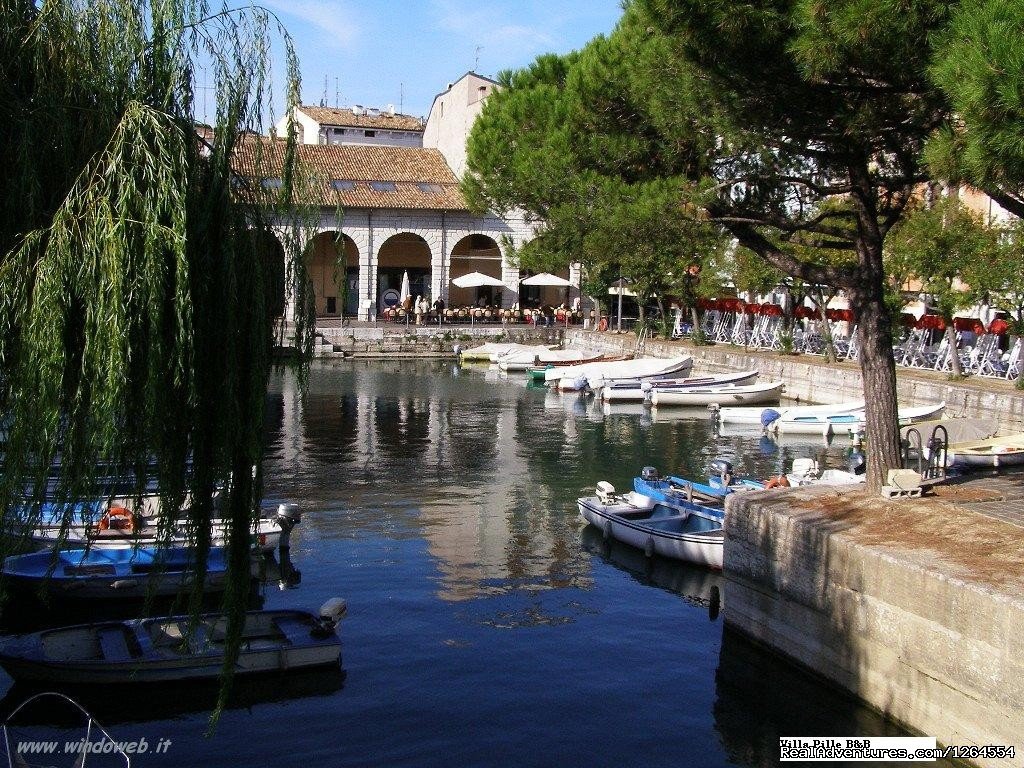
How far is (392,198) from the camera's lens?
167ft

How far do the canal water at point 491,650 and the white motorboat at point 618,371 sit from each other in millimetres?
11995

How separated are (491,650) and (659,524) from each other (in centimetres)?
459

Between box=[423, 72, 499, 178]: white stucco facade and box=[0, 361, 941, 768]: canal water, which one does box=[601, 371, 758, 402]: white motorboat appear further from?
box=[423, 72, 499, 178]: white stucco facade

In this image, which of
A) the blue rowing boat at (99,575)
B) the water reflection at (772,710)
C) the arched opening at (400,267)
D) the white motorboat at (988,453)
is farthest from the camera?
the arched opening at (400,267)

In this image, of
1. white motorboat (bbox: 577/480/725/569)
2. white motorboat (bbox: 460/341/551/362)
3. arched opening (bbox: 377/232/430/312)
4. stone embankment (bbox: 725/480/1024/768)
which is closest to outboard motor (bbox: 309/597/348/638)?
stone embankment (bbox: 725/480/1024/768)

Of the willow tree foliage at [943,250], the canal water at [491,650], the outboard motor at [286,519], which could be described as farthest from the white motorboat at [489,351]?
the outboard motor at [286,519]

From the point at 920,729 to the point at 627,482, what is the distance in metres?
11.8

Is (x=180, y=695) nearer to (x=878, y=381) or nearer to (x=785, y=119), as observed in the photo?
(x=878, y=381)

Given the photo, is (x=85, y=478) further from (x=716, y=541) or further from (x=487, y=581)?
(x=716, y=541)

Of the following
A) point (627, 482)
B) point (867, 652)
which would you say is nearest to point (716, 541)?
point (867, 652)

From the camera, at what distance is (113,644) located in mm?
10812

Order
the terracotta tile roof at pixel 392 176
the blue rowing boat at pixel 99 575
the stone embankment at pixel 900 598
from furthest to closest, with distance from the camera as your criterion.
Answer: the terracotta tile roof at pixel 392 176, the blue rowing boat at pixel 99 575, the stone embankment at pixel 900 598

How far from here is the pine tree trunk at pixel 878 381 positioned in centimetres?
1245

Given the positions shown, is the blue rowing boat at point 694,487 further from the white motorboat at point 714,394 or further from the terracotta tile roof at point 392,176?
the terracotta tile roof at point 392,176
